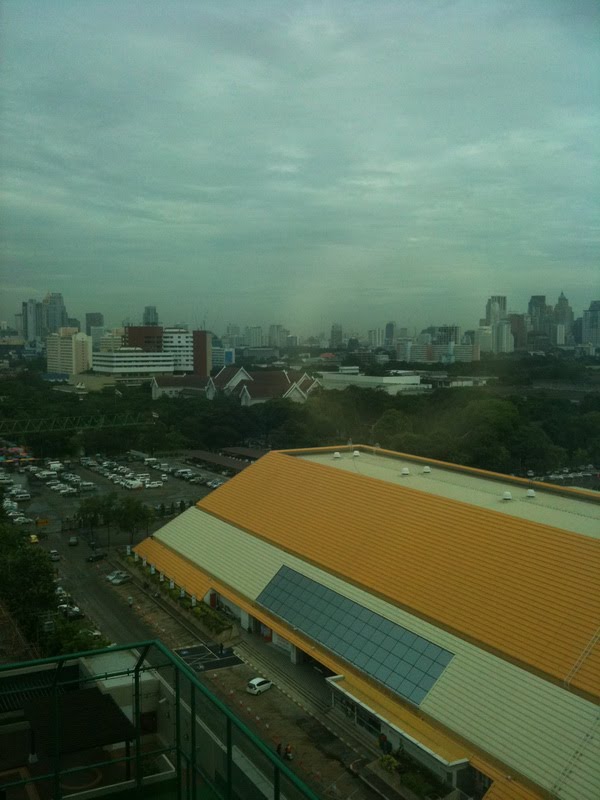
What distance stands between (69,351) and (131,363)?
222 cm

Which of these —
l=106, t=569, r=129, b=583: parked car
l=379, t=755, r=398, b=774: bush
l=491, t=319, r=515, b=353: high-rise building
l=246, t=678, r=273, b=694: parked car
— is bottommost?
l=106, t=569, r=129, b=583: parked car

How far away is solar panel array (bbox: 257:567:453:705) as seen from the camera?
A: 12.7 feet

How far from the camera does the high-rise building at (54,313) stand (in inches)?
536

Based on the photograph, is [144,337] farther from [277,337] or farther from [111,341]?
[277,337]

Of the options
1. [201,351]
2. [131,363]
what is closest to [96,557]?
[131,363]

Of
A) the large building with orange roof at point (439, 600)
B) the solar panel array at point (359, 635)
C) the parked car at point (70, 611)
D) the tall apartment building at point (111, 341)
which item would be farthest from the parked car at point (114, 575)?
the tall apartment building at point (111, 341)

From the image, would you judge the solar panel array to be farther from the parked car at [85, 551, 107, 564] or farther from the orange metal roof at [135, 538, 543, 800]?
the parked car at [85, 551, 107, 564]

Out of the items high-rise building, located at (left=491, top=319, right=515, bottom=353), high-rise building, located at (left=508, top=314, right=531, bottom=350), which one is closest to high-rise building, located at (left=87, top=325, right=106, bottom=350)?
high-rise building, located at (left=491, top=319, right=515, bottom=353)

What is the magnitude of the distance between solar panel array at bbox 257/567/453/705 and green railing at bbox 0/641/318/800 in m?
1.74

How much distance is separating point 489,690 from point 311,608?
5.27 ft

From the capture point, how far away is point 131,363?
20797 millimetres

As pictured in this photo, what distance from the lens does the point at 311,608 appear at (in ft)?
16.0

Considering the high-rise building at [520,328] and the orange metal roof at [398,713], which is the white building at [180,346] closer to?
the high-rise building at [520,328]

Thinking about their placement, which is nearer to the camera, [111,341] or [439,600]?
[439,600]
